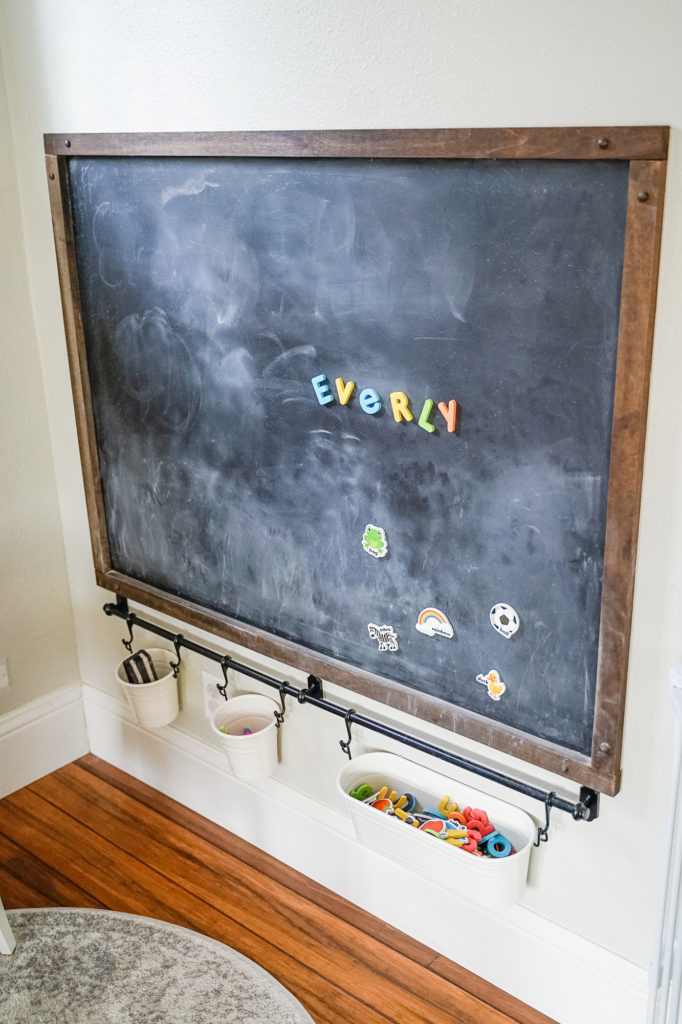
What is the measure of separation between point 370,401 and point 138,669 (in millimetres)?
1016

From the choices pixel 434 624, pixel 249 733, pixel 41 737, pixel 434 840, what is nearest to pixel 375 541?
pixel 434 624

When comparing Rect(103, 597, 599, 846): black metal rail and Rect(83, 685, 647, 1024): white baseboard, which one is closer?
Rect(103, 597, 599, 846): black metal rail

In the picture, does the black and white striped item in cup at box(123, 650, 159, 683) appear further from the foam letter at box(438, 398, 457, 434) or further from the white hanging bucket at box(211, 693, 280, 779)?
the foam letter at box(438, 398, 457, 434)

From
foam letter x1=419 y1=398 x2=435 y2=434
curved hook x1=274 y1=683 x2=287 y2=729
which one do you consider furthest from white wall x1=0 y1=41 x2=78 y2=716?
foam letter x1=419 y1=398 x2=435 y2=434

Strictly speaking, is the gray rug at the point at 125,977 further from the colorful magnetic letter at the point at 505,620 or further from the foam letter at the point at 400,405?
the foam letter at the point at 400,405

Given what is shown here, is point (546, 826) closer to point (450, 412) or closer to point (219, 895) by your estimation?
point (450, 412)

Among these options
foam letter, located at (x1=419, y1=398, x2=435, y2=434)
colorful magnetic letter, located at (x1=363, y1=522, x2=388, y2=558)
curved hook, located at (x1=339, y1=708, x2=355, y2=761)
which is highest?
foam letter, located at (x1=419, y1=398, x2=435, y2=434)

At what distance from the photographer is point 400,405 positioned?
1614 millimetres

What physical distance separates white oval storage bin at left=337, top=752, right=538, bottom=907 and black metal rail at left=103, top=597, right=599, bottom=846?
0.05 metres

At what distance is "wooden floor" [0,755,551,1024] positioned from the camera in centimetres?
188

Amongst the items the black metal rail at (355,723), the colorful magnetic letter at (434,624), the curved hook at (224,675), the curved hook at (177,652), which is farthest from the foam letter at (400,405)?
the curved hook at (177,652)

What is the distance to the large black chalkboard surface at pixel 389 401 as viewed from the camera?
4.63ft

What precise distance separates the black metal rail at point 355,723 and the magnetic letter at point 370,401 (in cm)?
62

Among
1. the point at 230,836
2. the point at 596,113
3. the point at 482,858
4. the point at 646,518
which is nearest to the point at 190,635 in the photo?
the point at 230,836
